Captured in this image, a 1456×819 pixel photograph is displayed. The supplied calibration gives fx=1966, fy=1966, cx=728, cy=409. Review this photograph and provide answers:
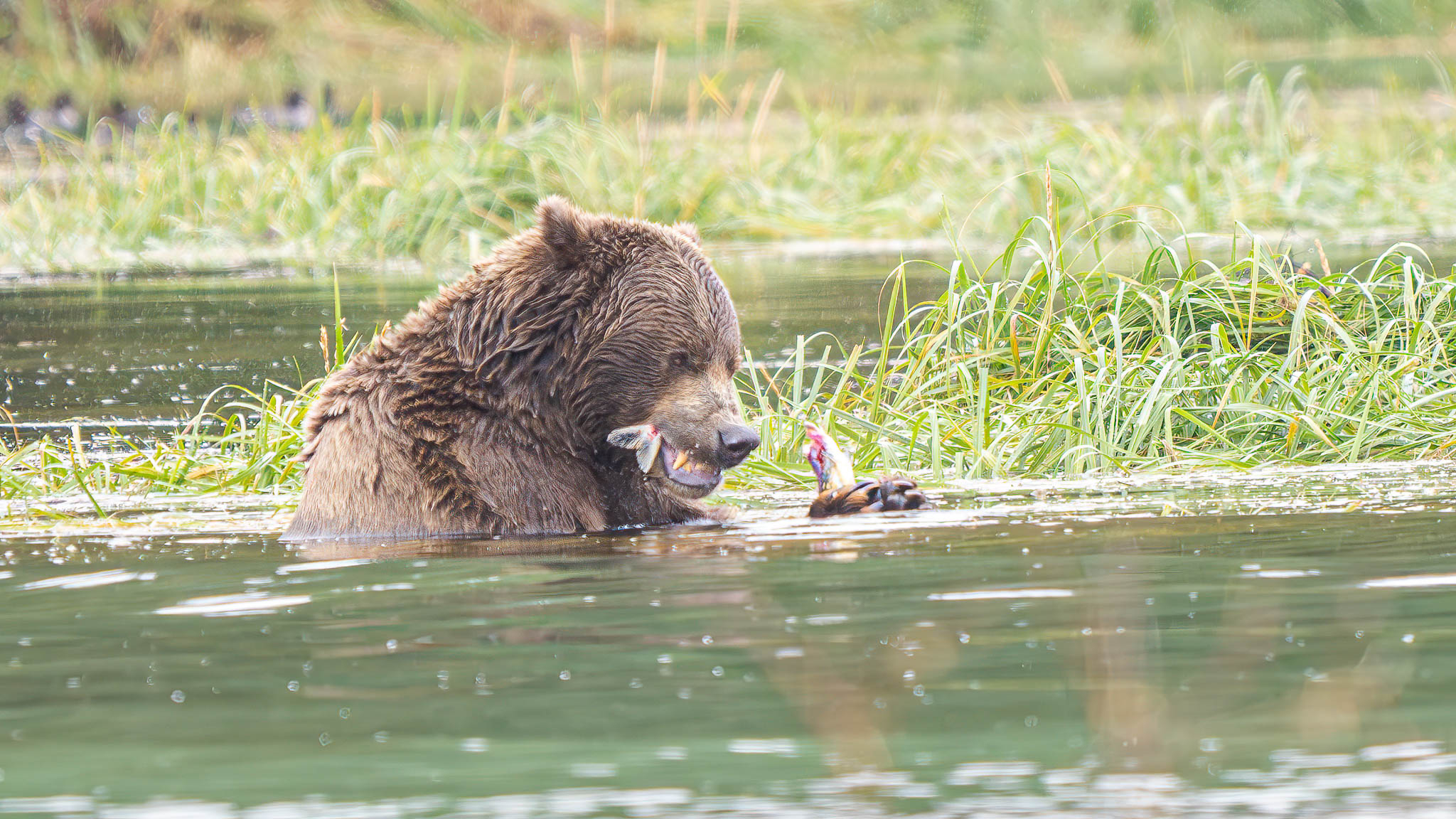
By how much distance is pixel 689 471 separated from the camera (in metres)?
5.75

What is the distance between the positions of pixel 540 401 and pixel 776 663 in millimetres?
2098

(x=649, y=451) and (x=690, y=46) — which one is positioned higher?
(x=690, y=46)

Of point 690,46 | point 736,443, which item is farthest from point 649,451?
point 690,46

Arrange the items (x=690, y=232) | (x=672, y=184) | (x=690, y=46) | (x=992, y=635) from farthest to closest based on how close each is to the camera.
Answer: (x=690, y=46)
(x=672, y=184)
(x=690, y=232)
(x=992, y=635)

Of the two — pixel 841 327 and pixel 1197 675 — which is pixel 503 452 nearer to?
pixel 1197 675

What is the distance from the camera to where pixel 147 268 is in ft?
52.0

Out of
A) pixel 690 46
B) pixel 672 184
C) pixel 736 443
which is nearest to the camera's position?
pixel 736 443

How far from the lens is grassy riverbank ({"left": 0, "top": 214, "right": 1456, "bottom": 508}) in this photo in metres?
7.12

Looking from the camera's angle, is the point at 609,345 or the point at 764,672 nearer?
the point at 764,672

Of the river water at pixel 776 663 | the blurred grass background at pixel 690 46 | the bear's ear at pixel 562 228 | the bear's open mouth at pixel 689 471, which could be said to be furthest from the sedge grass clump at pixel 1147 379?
the blurred grass background at pixel 690 46

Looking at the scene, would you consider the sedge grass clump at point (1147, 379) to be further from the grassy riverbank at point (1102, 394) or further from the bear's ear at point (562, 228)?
the bear's ear at point (562, 228)

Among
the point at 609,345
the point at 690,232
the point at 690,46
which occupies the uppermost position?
the point at 690,46

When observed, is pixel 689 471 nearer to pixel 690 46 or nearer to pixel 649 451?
pixel 649 451

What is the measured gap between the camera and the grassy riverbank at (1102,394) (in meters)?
7.12
